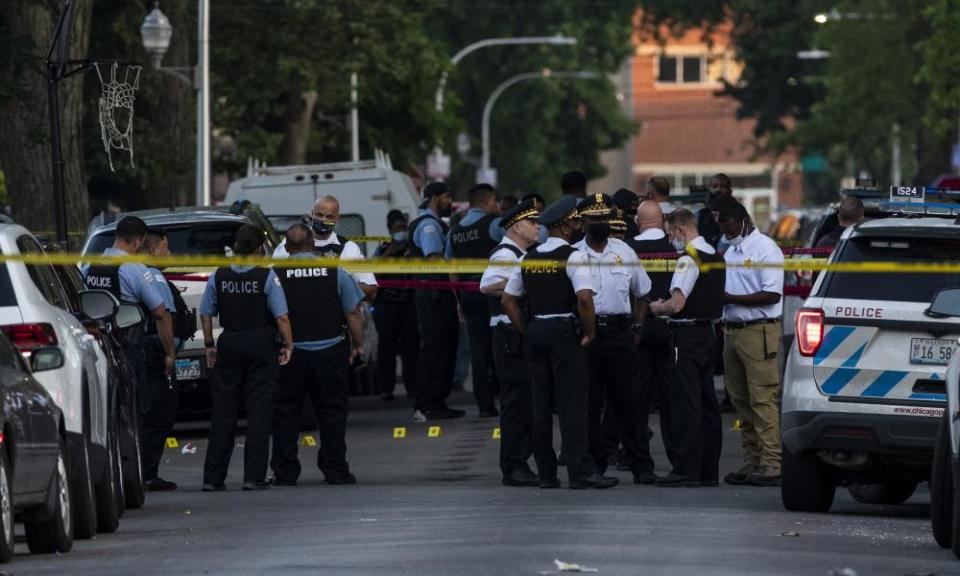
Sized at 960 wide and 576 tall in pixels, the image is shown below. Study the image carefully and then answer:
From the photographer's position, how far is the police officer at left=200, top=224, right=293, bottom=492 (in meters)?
16.0

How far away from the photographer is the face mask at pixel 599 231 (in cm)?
1534

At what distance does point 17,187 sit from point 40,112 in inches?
34.0

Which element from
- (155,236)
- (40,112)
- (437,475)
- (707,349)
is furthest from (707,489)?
(40,112)

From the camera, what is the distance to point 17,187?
1041 inches

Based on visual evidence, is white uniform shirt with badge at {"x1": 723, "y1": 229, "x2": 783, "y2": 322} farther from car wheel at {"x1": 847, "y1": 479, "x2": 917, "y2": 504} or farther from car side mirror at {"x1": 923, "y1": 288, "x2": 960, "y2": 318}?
car side mirror at {"x1": 923, "y1": 288, "x2": 960, "y2": 318}

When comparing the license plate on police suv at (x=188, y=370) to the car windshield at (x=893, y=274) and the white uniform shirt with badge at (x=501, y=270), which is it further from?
the car windshield at (x=893, y=274)

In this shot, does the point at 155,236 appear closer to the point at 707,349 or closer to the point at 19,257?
the point at 707,349

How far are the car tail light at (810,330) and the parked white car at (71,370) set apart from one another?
3.69 meters

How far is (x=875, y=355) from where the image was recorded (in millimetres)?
13516

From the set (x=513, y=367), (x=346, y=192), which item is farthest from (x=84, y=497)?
(x=346, y=192)

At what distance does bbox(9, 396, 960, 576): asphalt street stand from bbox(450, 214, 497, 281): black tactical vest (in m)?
3.58

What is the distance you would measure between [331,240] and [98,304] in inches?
192

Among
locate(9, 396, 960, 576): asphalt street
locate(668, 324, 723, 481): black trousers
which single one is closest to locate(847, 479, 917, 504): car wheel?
locate(9, 396, 960, 576): asphalt street

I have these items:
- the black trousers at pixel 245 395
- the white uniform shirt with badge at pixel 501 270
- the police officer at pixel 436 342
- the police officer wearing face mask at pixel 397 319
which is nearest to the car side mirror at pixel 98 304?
the black trousers at pixel 245 395
